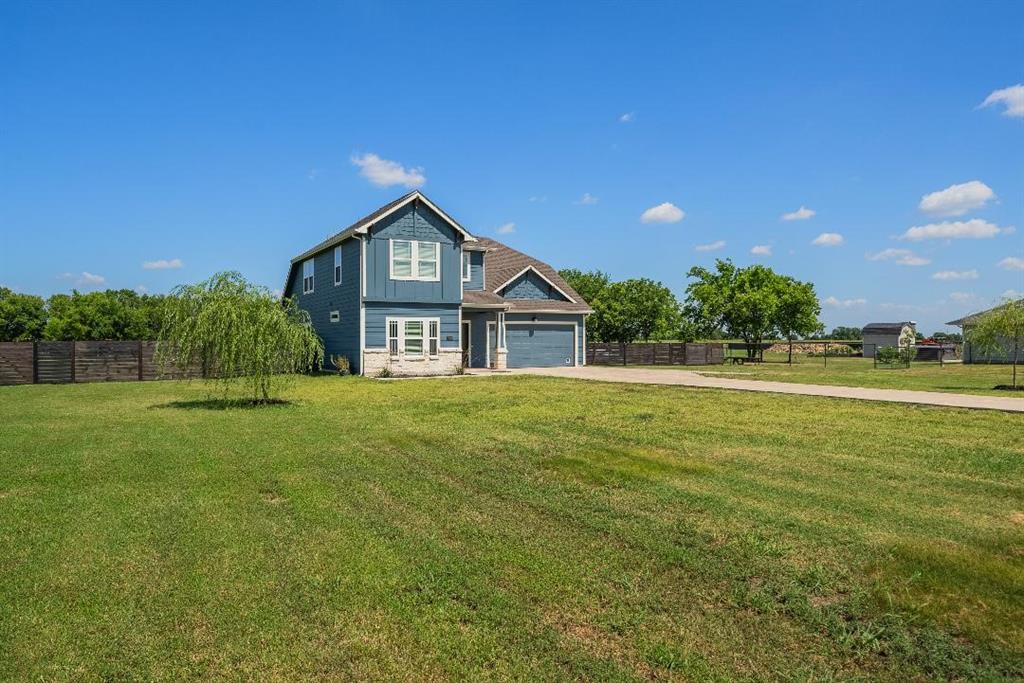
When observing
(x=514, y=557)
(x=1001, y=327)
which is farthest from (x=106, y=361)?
(x=1001, y=327)

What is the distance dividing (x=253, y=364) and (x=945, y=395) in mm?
16790

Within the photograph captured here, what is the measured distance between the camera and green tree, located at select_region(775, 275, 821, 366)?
151 feet

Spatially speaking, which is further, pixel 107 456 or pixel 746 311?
pixel 746 311

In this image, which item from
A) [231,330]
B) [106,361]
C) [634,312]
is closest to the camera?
[231,330]

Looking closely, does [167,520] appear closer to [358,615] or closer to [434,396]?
[358,615]

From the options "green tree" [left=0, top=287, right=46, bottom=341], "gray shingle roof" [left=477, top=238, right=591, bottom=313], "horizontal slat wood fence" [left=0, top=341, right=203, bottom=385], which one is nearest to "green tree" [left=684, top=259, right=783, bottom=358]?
"gray shingle roof" [left=477, top=238, right=591, bottom=313]

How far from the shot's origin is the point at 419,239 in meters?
25.8

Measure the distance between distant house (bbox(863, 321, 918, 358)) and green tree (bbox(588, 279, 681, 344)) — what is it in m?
23.4

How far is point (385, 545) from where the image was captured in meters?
5.11

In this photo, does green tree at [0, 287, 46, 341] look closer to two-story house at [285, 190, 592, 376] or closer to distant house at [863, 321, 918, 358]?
two-story house at [285, 190, 592, 376]

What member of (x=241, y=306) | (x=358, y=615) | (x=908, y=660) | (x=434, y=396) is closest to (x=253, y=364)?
(x=241, y=306)

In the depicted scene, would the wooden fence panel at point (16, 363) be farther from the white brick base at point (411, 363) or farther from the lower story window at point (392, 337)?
the lower story window at point (392, 337)

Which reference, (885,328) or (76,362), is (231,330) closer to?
(76,362)

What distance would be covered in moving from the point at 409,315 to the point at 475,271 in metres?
6.79
